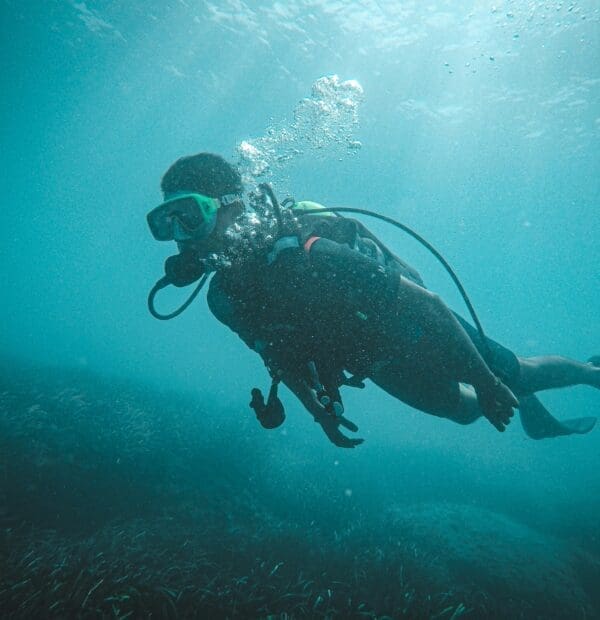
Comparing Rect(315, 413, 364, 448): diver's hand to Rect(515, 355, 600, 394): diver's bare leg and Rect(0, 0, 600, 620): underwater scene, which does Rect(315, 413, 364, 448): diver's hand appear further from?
Rect(515, 355, 600, 394): diver's bare leg

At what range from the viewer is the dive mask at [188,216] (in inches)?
120

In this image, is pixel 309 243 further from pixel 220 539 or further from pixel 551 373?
pixel 220 539

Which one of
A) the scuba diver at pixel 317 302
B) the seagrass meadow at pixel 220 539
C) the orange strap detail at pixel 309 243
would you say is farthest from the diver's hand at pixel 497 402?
A: the seagrass meadow at pixel 220 539


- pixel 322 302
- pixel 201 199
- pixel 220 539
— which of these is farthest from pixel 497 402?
pixel 220 539

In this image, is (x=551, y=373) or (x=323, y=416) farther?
(x=551, y=373)

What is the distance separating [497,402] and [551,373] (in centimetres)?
195

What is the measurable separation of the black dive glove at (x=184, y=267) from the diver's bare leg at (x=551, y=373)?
11.0 ft

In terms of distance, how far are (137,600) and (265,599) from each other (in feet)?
5.28

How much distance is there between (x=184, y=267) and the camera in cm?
314

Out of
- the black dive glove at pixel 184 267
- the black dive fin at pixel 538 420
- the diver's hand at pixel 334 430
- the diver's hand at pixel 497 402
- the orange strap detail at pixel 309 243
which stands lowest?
the diver's hand at pixel 334 430

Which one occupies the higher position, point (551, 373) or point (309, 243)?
point (551, 373)

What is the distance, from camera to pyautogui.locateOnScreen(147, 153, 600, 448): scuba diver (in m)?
2.63

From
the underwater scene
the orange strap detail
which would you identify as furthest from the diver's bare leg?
the orange strap detail

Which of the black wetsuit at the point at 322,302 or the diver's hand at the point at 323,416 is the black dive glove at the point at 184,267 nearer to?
the black wetsuit at the point at 322,302
